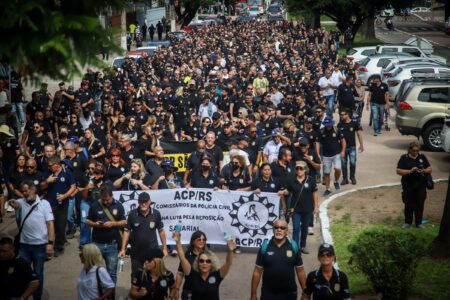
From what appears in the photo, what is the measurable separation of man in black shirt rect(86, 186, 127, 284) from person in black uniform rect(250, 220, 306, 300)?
8.08 feet

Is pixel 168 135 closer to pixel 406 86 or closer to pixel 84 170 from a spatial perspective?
pixel 84 170

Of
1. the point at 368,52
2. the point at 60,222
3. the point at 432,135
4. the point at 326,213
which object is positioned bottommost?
the point at 326,213

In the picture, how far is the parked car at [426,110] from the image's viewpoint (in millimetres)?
22484

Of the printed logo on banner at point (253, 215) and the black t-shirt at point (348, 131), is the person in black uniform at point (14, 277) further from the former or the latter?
the black t-shirt at point (348, 131)

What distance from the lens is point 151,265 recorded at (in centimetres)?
906

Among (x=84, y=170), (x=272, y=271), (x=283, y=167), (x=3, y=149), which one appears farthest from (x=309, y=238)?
(x=3, y=149)

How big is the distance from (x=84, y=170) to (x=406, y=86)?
464 inches

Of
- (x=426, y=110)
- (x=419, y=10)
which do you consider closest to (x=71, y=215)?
(x=426, y=110)

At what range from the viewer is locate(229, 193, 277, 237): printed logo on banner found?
1384cm

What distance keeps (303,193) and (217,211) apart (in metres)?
1.42

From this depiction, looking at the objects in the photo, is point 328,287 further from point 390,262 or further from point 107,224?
point 107,224

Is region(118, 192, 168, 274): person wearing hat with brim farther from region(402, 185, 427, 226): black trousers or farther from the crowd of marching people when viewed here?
region(402, 185, 427, 226): black trousers

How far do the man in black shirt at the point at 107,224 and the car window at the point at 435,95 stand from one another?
13231 millimetres

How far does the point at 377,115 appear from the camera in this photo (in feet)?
81.0
